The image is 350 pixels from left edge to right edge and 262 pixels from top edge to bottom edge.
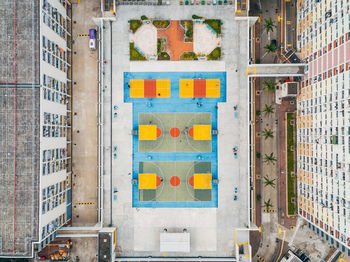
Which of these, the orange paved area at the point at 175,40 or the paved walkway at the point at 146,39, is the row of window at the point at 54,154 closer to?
the paved walkway at the point at 146,39

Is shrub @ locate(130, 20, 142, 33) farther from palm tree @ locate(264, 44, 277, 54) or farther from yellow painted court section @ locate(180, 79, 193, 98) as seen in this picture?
palm tree @ locate(264, 44, 277, 54)

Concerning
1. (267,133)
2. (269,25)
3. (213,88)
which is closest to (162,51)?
(213,88)

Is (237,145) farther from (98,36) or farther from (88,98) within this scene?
(98,36)

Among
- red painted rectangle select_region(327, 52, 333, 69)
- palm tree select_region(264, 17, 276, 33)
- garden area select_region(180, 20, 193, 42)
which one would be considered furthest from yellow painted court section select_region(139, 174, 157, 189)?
palm tree select_region(264, 17, 276, 33)

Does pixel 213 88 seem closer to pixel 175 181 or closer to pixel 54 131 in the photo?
pixel 175 181

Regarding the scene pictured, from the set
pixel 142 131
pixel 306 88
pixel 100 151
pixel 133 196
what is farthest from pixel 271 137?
pixel 100 151

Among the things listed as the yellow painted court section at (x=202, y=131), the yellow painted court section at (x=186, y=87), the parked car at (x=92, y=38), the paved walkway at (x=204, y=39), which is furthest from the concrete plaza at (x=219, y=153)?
the yellow painted court section at (x=202, y=131)

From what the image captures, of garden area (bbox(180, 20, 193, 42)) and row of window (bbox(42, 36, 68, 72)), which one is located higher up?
garden area (bbox(180, 20, 193, 42))
